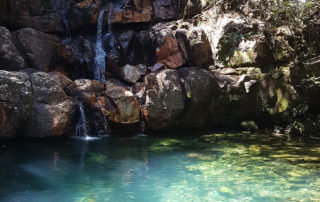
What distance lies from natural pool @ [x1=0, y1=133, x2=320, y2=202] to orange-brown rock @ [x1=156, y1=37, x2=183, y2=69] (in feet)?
12.5

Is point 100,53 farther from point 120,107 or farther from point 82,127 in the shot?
point 82,127

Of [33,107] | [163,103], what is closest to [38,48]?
[33,107]

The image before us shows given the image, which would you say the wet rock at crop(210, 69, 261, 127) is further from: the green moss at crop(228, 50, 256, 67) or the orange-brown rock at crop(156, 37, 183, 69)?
the orange-brown rock at crop(156, 37, 183, 69)

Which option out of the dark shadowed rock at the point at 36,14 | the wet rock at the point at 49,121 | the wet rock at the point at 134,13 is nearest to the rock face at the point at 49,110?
the wet rock at the point at 49,121

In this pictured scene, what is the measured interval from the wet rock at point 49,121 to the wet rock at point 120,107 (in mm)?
1242

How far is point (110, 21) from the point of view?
44.9ft

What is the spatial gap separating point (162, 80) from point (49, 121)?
385cm

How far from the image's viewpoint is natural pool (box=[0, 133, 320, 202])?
477 cm

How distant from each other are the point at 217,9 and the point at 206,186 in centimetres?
845

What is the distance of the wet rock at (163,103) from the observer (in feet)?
31.7

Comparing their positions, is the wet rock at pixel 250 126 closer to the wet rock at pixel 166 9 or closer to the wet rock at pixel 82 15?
the wet rock at pixel 166 9

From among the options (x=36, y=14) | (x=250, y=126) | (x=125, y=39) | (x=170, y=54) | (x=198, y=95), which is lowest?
(x=250, y=126)

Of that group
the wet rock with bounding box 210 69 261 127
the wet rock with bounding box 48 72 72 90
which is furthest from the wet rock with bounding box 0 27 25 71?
the wet rock with bounding box 210 69 261 127

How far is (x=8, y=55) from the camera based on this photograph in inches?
371
